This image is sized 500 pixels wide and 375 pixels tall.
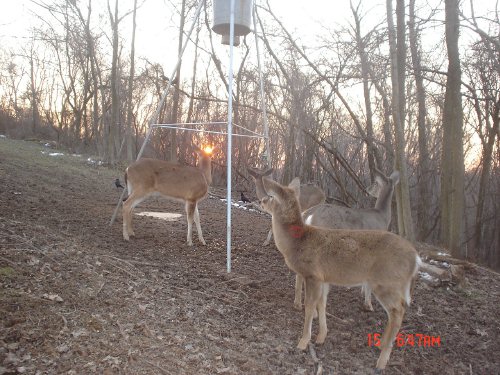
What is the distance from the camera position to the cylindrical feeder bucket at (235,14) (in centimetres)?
693

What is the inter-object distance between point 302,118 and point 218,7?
5.54 meters

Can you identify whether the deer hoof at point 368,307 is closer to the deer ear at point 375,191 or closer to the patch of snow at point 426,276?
the patch of snow at point 426,276

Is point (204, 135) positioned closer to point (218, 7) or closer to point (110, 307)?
point (218, 7)

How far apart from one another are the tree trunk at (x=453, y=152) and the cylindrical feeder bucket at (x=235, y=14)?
4245 mm

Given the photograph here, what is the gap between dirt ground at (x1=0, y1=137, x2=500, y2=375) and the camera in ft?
12.0

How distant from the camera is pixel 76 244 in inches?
235

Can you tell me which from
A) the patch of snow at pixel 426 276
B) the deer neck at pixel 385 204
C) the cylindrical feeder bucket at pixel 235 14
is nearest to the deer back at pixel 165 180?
the cylindrical feeder bucket at pixel 235 14

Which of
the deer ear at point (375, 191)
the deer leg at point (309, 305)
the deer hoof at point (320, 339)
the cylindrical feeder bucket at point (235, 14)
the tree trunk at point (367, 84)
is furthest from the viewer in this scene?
the tree trunk at point (367, 84)

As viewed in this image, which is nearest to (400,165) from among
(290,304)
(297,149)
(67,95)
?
(290,304)

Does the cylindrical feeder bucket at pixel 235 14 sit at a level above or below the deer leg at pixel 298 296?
above

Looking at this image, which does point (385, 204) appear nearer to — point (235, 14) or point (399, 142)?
point (399, 142)

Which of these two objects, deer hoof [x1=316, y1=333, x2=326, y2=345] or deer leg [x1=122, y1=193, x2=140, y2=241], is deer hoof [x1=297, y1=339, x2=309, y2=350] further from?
deer leg [x1=122, y1=193, x2=140, y2=241]
